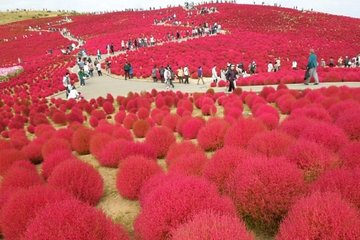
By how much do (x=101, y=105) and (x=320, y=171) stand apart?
1507cm

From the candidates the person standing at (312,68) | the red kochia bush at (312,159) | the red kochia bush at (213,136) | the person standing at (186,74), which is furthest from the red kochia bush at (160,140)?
the person standing at (186,74)

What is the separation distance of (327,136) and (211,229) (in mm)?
4422

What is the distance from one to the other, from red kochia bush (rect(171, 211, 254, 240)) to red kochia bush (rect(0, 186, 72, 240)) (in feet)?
8.87

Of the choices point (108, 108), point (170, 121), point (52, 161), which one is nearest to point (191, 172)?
point (52, 161)

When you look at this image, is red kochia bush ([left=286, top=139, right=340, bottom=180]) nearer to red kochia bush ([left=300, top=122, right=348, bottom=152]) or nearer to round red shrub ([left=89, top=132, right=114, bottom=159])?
red kochia bush ([left=300, top=122, right=348, bottom=152])

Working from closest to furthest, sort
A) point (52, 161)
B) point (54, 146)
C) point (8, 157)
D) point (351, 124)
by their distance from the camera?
point (351, 124) → point (52, 161) → point (8, 157) → point (54, 146)

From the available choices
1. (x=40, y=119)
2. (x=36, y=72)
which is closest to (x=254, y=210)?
(x=40, y=119)

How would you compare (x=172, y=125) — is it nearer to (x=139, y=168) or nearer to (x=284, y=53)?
(x=139, y=168)

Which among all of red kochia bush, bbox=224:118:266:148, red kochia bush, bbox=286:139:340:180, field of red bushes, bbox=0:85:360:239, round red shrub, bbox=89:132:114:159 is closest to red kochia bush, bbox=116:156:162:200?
field of red bushes, bbox=0:85:360:239

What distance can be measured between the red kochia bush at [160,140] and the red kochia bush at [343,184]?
5123 mm

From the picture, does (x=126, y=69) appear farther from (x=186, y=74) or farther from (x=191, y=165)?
(x=191, y=165)

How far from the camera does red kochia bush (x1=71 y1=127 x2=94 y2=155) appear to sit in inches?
432

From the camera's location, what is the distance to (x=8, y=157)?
970 cm

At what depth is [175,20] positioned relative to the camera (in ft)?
202
